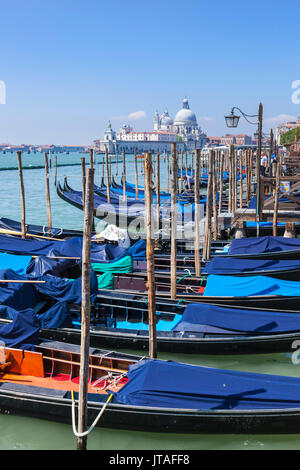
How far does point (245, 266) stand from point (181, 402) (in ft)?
12.3

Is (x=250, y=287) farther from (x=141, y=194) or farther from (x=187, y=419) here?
(x=141, y=194)

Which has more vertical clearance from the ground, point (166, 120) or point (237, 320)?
point (166, 120)

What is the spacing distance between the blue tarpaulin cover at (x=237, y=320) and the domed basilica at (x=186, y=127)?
9922 cm

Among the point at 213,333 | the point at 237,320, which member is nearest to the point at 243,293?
the point at 237,320

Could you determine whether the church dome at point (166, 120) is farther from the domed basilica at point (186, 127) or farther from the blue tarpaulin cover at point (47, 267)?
the blue tarpaulin cover at point (47, 267)

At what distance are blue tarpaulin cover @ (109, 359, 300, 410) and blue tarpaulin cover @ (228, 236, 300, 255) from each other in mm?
4439

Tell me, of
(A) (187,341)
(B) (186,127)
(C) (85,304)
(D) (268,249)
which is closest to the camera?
(C) (85,304)

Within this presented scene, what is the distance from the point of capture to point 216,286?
22.0 feet

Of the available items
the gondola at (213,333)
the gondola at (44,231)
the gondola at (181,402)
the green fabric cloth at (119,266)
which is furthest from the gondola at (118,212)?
the gondola at (181,402)

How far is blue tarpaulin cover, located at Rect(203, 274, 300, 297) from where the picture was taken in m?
6.49

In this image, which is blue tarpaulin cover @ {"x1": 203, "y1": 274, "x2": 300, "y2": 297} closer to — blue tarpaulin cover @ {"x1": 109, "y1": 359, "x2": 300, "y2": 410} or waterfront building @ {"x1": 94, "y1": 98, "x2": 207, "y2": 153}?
blue tarpaulin cover @ {"x1": 109, "y1": 359, "x2": 300, "y2": 410}

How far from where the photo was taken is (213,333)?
18.8ft

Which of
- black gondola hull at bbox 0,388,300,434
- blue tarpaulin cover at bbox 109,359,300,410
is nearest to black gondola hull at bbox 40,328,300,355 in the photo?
blue tarpaulin cover at bbox 109,359,300,410

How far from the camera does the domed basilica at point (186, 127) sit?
107688mm
